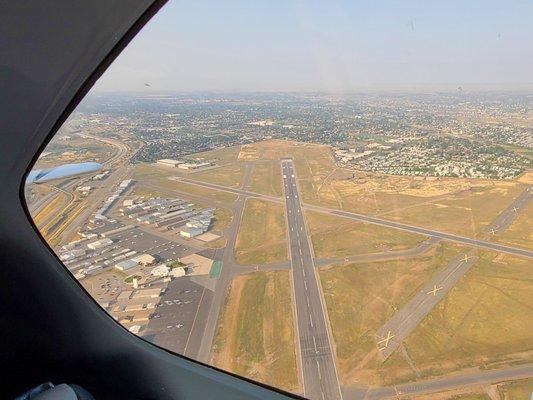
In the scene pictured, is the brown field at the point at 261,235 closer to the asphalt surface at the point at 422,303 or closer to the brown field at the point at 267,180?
the brown field at the point at 267,180

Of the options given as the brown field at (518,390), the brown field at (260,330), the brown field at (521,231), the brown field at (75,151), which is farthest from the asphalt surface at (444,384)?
the brown field at (75,151)

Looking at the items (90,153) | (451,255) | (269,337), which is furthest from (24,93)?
(451,255)

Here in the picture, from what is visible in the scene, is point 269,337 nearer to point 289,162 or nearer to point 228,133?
point 289,162

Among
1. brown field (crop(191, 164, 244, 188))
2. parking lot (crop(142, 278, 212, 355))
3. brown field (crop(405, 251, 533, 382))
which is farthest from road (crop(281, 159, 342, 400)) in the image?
parking lot (crop(142, 278, 212, 355))

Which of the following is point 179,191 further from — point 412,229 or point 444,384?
point 444,384

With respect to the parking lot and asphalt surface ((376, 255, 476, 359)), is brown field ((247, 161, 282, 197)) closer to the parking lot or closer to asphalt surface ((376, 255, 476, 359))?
the parking lot

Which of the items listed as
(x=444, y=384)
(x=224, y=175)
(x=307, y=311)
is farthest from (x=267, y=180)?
(x=444, y=384)
